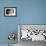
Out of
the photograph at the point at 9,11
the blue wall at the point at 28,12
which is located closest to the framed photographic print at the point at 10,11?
the photograph at the point at 9,11

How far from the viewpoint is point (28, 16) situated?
4.39 metres

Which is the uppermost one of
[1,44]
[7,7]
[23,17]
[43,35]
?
[7,7]

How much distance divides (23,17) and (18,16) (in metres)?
0.17

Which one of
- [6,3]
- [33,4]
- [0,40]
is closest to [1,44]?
[0,40]

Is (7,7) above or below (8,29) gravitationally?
above

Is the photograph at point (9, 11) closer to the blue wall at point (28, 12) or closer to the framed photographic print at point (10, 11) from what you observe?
the framed photographic print at point (10, 11)

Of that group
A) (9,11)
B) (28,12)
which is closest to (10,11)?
(9,11)

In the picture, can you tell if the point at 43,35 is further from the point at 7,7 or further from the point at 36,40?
the point at 7,7

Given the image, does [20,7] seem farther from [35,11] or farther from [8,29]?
[8,29]

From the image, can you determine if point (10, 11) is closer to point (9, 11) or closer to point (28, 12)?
point (9, 11)

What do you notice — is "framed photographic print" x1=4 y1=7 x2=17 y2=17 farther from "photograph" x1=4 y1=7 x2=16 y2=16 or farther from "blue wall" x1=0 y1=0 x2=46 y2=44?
"blue wall" x1=0 y1=0 x2=46 y2=44

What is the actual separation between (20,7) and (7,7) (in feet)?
1.40

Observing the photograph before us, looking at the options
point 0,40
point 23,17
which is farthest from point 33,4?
point 0,40

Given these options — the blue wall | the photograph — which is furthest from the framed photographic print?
the blue wall
